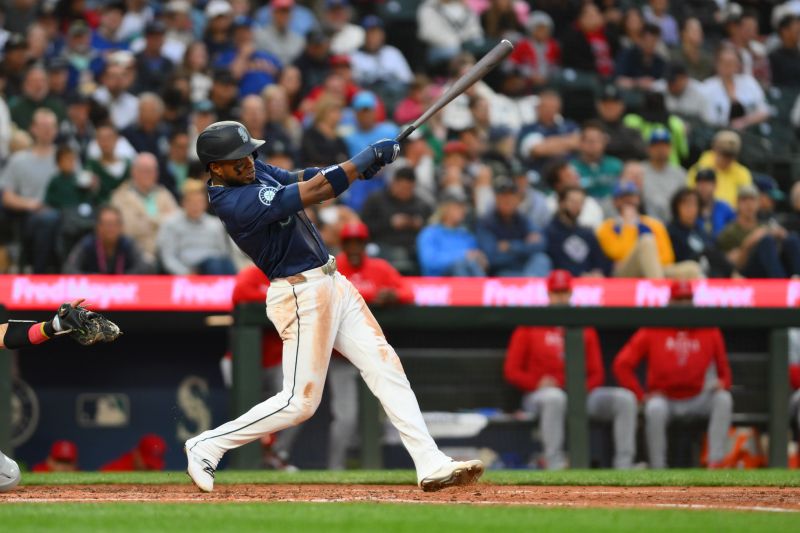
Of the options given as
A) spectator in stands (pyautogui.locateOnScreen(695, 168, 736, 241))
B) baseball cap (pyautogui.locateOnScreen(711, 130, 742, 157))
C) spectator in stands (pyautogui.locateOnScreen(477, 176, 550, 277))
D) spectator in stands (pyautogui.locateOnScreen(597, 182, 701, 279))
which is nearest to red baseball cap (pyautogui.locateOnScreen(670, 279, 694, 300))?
spectator in stands (pyautogui.locateOnScreen(597, 182, 701, 279))

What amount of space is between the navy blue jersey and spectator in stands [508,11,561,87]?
897 cm

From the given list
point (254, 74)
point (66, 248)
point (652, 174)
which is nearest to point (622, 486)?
point (66, 248)

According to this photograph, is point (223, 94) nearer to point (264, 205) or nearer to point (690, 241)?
point (690, 241)

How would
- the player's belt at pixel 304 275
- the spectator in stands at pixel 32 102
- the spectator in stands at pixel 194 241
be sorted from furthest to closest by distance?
the spectator in stands at pixel 32 102 → the spectator in stands at pixel 194 241 → the player's belt at pixel 304 275

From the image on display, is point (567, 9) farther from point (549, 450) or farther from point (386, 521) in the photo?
point (386, 521)

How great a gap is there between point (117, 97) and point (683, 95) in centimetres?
650

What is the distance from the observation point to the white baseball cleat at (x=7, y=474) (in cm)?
764

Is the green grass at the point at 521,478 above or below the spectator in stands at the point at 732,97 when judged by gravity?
below

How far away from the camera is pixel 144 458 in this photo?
35.7 feet

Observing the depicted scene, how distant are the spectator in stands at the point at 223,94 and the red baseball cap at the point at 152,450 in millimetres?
3794

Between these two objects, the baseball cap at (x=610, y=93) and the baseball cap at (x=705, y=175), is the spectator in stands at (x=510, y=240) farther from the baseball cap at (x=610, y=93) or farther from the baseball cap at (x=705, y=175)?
the baseball cap at (x=610, y=93)

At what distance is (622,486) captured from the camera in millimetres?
8195

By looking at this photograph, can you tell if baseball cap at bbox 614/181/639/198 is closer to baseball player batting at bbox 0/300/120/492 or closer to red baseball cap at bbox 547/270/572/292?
red baseball cap at bbox 547/270/572/292

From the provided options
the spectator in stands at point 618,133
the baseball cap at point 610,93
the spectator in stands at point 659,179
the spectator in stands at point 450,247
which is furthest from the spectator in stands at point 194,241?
the baseball cap at point 610,93
